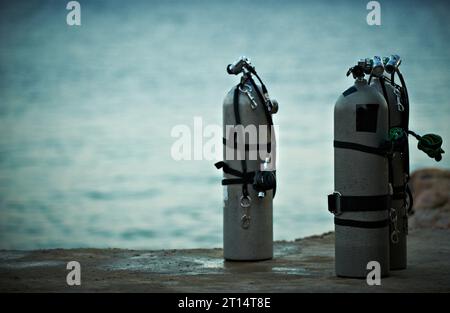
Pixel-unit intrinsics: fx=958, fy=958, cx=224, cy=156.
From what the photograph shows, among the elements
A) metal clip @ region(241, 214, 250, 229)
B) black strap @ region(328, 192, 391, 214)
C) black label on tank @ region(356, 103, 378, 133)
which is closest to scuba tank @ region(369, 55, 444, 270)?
black strap @ region(328, 192, 391, 214)

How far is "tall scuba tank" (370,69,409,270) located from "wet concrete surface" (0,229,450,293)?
19cm

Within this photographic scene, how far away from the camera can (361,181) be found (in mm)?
8039

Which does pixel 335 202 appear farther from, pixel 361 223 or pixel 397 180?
pixel 397 180

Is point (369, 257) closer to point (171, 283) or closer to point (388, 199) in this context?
point (388, 199)

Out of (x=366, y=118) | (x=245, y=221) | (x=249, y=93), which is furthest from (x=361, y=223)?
(x=249, y=93)

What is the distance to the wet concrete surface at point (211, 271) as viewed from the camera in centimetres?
771

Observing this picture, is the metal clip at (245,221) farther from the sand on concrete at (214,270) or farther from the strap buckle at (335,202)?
the strap buckle at (335,202)

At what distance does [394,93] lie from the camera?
8859 millimetres

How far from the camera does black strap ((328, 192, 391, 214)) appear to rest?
8062mm

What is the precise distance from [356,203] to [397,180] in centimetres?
89

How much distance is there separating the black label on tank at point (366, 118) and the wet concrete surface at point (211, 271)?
1.27m

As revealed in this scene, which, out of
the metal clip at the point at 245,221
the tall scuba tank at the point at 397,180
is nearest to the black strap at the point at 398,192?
the tall scuba tank at the point at 397,180
